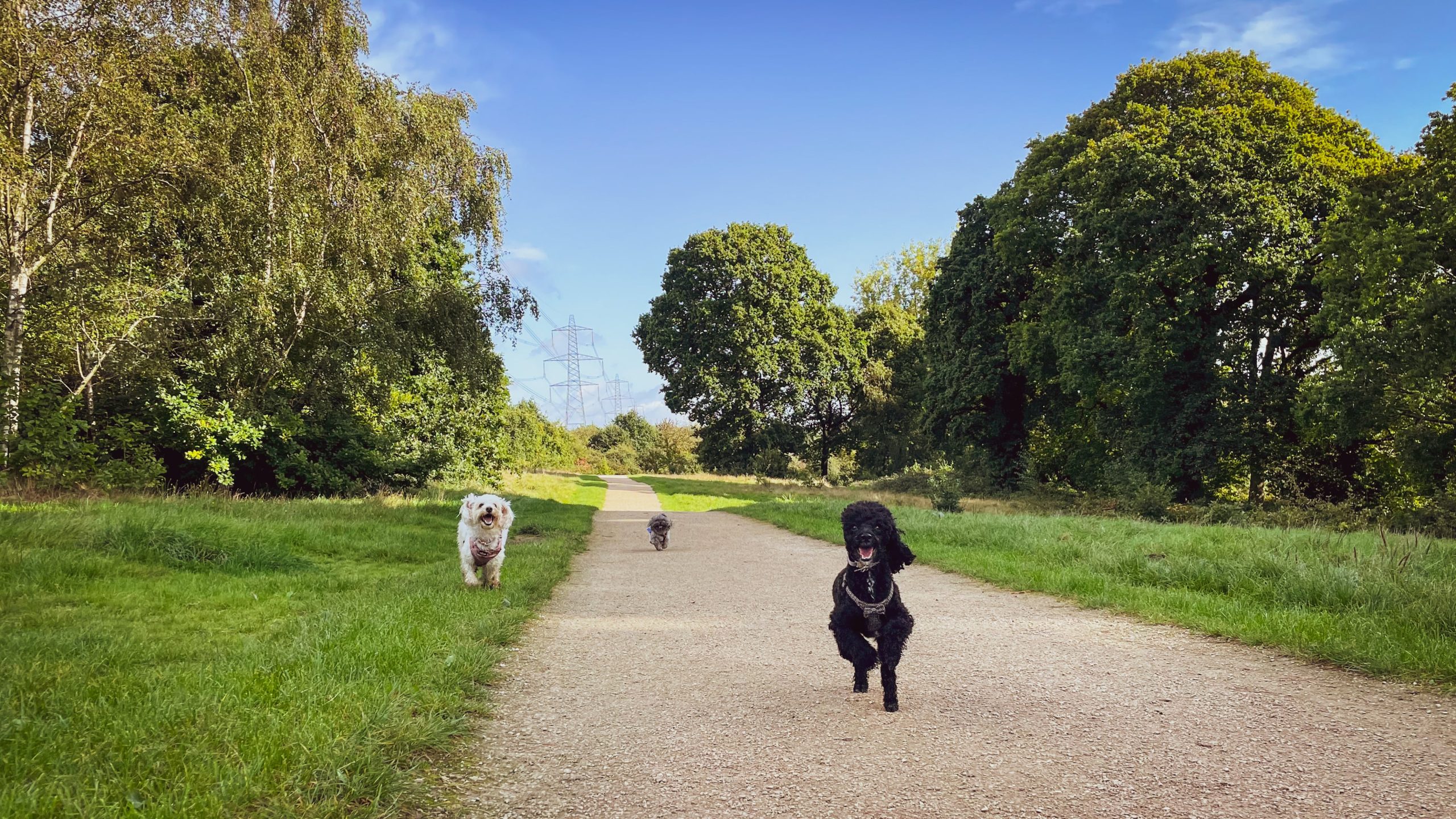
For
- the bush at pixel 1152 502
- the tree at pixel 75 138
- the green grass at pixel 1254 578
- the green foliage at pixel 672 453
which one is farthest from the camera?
the green foliage at pixel 672 453

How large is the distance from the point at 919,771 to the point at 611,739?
1594 mm

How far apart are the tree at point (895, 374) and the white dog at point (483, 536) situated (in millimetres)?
37372

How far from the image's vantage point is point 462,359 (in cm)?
1962

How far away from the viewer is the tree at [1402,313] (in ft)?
56.9

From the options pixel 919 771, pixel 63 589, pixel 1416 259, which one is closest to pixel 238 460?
pixel 63 589

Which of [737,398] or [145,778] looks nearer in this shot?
[145,778]

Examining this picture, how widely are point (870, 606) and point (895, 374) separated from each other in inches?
1688

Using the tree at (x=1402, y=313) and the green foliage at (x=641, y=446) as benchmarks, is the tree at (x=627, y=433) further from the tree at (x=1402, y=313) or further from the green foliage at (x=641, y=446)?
the tree at (x=1402, y=313)

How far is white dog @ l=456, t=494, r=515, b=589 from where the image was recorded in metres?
8.10

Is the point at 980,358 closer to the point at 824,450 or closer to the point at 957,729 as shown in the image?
the point at 824,450

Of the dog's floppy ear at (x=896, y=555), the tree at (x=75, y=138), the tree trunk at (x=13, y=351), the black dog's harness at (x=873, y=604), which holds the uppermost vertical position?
the tree at (x=75, y=138)

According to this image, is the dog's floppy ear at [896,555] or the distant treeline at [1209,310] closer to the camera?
the dog's floppy ear at [896,555]

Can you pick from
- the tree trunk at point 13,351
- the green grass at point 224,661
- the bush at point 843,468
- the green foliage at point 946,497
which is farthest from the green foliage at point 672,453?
the green grass at point 224,661

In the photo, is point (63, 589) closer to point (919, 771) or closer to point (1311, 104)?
point (919, 771)
